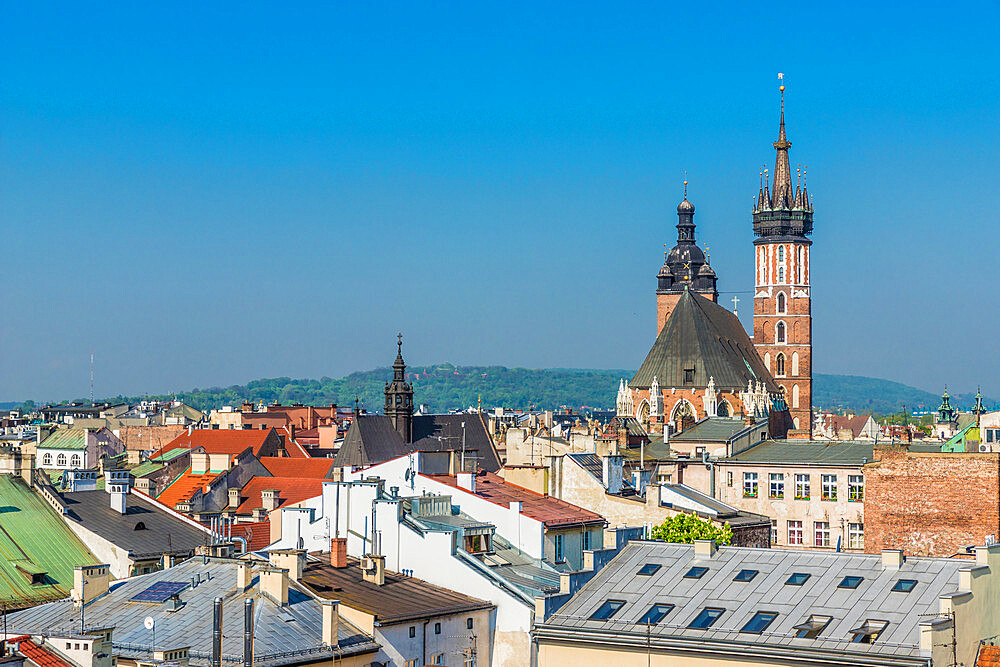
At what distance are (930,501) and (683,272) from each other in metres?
111

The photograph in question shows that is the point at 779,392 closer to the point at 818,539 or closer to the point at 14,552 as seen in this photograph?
the point at 818,539

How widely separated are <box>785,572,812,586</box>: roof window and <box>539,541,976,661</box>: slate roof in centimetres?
14

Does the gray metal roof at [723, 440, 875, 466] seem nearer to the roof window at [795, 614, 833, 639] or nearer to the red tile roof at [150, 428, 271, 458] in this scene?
the roof window at [795, 614, 833, 639]

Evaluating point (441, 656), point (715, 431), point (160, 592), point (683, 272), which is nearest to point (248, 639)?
point (160, 592)

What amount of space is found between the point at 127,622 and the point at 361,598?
6224 millimetres

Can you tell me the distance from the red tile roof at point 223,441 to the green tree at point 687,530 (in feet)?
219

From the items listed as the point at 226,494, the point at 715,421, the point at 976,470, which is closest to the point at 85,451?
the point at 226,494

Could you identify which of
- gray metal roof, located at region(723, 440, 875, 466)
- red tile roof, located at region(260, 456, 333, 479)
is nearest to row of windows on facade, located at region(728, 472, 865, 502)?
gray metal roof, located at region(723, 440, 875, 466)

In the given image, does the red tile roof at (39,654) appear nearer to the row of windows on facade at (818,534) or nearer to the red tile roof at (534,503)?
the red tile roof at (534,503)

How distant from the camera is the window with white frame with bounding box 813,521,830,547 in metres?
75.1

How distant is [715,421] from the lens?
310 ft

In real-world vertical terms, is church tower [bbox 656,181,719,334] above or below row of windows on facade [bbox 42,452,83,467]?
above

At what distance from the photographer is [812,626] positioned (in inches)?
1554

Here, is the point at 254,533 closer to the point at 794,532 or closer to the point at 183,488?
the point at 183,488
